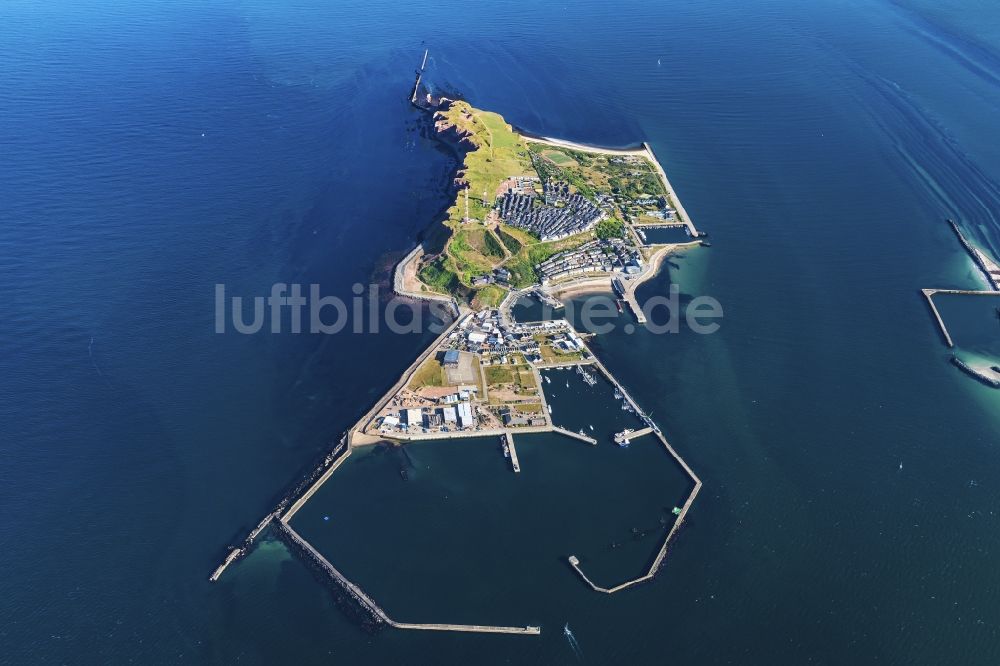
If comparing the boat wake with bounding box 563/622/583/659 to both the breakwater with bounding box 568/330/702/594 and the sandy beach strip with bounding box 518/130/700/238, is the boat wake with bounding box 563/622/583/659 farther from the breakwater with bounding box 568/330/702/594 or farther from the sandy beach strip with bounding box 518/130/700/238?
the sandy beach strip with bounding box 518/130/700/238

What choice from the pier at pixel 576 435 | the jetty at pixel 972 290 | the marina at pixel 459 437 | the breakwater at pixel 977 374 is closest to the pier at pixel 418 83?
the marina at pixel 459 437

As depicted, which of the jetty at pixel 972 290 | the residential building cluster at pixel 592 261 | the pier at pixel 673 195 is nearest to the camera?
the jetty at pixel 972 290

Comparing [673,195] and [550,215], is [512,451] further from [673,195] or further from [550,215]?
[673,195]

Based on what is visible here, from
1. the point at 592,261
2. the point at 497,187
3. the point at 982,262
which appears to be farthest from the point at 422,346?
the point at 982,262

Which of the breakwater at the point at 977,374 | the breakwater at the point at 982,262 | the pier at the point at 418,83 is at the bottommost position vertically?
the breakwater at the point at 977,374

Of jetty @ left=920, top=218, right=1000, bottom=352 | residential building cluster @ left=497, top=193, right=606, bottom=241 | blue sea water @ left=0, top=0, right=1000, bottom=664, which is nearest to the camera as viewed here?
blue sea water @ left=0, top=0, right=1000, bottom=664

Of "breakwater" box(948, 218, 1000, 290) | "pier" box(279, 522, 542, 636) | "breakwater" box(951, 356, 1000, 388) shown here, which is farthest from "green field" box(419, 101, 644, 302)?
"breakwater" box(951, 356, 1000, 388)

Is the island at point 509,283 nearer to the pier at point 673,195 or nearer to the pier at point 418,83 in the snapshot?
the pier at point 673,195
